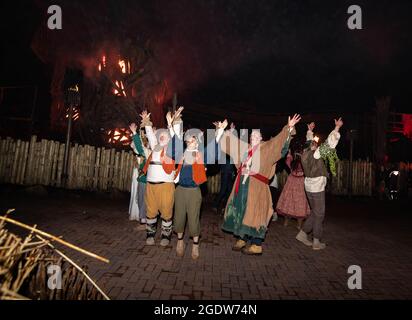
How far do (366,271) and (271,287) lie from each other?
1.78 m

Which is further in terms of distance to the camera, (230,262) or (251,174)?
(251,174)

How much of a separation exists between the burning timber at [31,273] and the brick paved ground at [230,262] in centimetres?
131

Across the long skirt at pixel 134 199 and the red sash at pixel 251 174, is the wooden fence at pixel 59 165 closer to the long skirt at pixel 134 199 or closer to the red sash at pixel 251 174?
the long skirt at pixel 134 199

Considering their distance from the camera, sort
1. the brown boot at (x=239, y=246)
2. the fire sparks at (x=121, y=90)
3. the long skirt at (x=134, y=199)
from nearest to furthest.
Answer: the brown boot at (x=239, y=246) → the long skirt at (x=134, y=199) → the fire sparks at (x=121, y=90)

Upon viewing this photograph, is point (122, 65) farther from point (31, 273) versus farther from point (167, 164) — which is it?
point (31, 273)

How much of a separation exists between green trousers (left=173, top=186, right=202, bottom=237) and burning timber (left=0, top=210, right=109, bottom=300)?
2474 mm

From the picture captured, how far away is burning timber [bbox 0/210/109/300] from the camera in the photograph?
54.4 inches

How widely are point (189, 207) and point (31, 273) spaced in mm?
2834

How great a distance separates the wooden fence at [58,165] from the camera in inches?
419

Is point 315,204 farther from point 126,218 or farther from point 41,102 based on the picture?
point 41,102

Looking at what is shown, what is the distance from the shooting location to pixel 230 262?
172 inches

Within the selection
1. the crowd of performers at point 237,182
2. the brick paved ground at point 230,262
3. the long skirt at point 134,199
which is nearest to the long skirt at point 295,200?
the brick paved ground at point 230,262

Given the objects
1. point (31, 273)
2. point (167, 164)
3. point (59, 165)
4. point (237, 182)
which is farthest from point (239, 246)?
point (59, 165)

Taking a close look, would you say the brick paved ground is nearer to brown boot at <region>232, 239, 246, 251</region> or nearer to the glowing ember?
brown boot at <region>232, 239, 246, 251</region>
